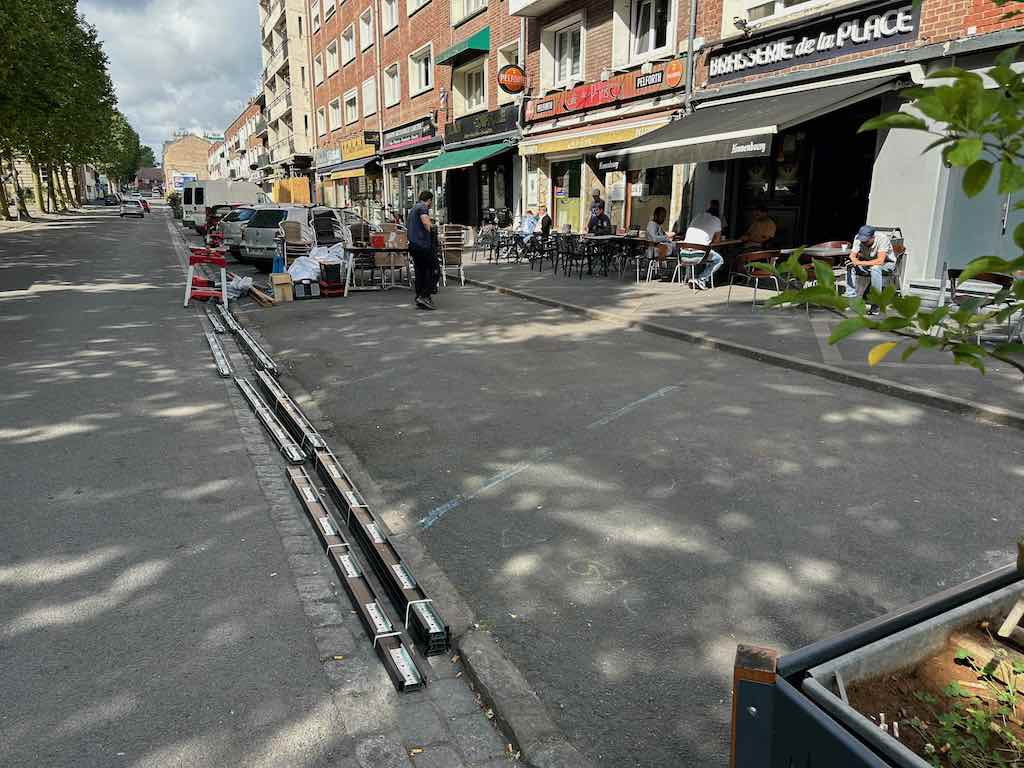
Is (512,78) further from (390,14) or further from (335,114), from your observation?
(335,114)

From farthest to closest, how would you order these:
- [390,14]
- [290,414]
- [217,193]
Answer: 1. [217,193]
2. [390,14]
3. [290,414]

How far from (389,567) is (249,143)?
90.4 m

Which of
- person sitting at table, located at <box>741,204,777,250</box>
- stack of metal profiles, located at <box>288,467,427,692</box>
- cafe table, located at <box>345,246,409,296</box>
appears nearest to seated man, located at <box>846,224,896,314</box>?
person sitting at table, located at <box>741,204,777,250</box>

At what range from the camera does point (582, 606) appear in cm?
338

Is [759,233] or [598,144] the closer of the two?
[759,233]

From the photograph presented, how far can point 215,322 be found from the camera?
35.8ft

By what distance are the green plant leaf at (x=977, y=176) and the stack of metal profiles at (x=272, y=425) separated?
4.67m

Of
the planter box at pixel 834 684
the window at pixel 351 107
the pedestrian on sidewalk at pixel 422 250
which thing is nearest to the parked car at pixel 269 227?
the pedestrian on sidewalk at pixel 422 250

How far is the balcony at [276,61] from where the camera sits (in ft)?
183

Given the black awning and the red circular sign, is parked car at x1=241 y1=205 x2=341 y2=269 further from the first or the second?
the black awning

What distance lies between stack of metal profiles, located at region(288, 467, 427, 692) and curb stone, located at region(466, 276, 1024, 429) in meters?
5.15

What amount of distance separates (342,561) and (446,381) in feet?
12.7

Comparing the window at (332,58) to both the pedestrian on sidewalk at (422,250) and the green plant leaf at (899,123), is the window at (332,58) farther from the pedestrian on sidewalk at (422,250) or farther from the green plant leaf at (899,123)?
the green plant leaf at (899,123)

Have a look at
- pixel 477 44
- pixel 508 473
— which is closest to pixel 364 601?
pixel 508 473
